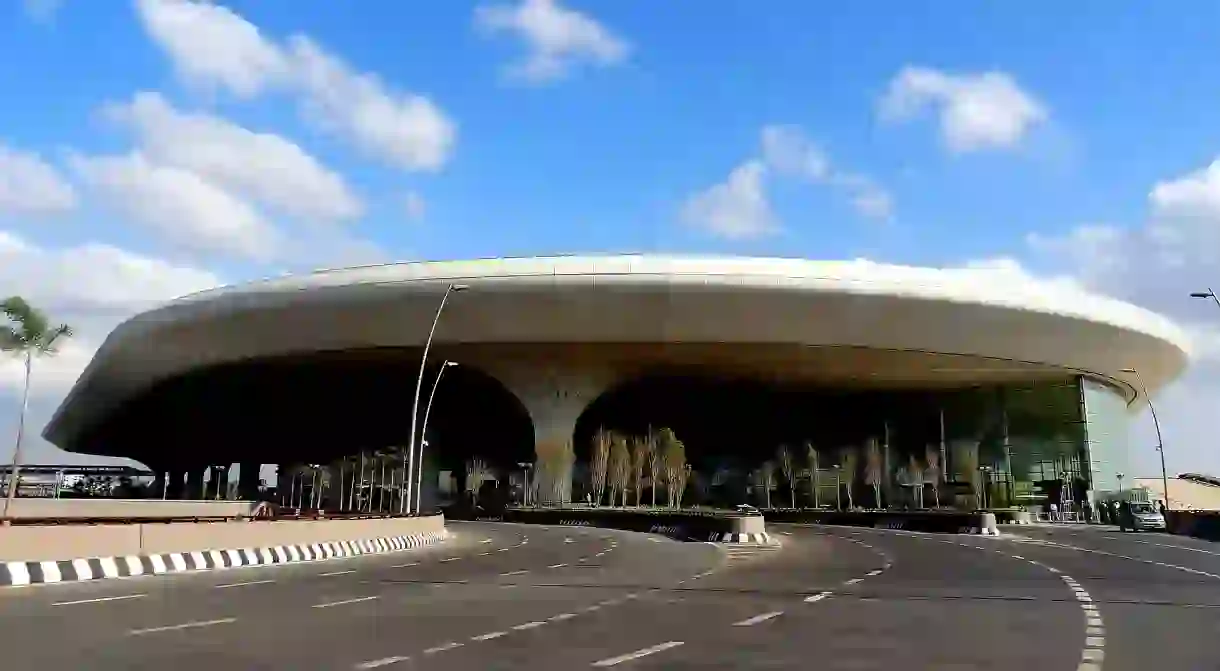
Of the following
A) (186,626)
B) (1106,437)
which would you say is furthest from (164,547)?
(1106,437)

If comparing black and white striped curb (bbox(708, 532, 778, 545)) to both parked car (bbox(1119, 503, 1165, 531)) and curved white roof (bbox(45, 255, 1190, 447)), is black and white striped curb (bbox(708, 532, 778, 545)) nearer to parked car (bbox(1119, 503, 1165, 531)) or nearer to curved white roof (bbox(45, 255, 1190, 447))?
curved white roof (bbox(45, 255, 1190, 447))

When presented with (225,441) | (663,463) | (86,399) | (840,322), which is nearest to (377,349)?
(663,463)

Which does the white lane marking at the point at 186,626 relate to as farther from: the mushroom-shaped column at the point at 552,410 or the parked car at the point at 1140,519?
the mushroom-shaped column at the point at 552,410

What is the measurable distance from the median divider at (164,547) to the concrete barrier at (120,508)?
1787cm

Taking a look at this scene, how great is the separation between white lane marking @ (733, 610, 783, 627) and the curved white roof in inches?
1548

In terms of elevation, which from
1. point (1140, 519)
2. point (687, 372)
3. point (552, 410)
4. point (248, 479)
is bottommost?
point (1140, 519)

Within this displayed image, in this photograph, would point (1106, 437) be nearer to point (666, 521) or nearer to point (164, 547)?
point (666, 521)

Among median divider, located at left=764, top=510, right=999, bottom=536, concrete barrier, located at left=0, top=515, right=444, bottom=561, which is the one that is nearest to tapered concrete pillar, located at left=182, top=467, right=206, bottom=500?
median divider, located at left=764, top=510, right=999, bottom=536

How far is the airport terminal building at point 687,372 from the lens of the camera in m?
52.3

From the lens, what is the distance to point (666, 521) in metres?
42.5

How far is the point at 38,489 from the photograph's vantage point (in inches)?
5379

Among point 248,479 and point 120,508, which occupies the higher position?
point 248,479

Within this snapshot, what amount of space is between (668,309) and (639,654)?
44329mm

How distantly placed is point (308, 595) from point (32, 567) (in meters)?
4.58
